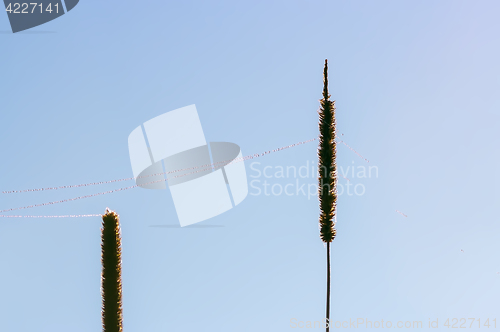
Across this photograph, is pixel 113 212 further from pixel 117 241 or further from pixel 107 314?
pixel 107 314

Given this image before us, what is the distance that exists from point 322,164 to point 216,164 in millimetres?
14613

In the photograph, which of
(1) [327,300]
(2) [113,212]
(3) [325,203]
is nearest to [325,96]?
(3) [325,203]

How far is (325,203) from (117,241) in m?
17.3

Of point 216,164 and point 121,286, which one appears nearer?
point 121,286

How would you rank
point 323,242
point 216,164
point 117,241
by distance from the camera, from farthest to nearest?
point 216,164 < point 323,242 < point 117,241

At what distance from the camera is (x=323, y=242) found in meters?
46.5

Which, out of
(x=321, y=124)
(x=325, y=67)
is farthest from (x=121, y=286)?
(x=325, y=67)

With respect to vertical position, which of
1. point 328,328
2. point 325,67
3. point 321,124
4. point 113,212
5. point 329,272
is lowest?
point 328,328

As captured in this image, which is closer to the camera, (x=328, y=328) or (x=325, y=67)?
(x=328, y=328)

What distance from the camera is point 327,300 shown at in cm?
4397

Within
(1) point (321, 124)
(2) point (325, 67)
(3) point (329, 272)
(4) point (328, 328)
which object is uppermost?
(2) point (325, 67)

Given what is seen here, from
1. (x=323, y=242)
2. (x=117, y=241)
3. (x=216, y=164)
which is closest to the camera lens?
(x=117, y=241)

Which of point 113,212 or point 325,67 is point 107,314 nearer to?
point 113,212

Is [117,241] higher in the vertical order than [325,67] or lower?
lower
